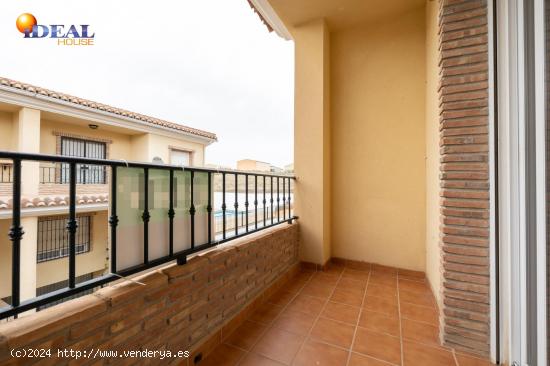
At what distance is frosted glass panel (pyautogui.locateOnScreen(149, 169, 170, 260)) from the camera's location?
114cm

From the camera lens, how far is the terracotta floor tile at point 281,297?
6.59ft

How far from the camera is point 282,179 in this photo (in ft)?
8.91

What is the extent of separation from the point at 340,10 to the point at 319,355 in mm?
3326

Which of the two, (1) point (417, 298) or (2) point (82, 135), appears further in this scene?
(2) point (82, 135)

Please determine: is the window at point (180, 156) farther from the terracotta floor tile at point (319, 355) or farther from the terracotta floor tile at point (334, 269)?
the terracotta floor tile at point (319, 355)

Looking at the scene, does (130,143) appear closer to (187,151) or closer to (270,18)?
(187,151)

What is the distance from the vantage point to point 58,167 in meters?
6.08

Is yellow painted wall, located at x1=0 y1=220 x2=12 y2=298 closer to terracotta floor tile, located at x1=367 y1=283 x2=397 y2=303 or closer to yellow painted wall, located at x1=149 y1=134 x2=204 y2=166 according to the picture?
yellow painted wall, located at x1=149 y1=134 x2=204 y2=166

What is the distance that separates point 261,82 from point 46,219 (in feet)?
22.7

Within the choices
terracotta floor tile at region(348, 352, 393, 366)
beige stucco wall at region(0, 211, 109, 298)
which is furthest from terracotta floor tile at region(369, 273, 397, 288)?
beige stucco wall at region(0, 211, 109, 298)

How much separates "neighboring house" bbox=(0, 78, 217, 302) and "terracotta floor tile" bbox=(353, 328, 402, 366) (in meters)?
3.47

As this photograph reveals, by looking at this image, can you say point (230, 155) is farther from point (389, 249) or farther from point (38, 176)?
point (389, 249)

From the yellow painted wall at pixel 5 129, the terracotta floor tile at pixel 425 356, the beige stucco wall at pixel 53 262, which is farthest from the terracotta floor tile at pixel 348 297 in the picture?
the yellow painted wall at pixel 5 129

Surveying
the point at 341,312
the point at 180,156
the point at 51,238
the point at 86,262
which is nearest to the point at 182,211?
the point at 341,312
